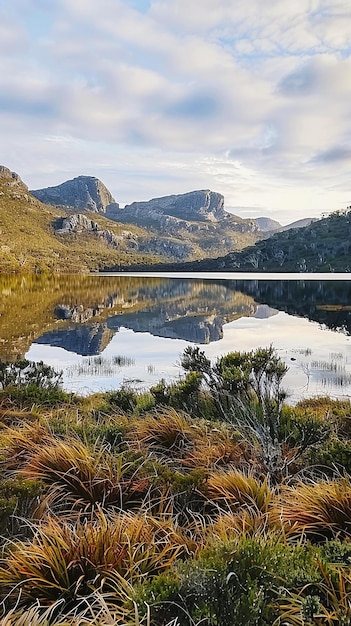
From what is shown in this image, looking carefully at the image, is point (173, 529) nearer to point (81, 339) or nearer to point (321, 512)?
point (321, 512)

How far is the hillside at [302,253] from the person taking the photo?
496 ft

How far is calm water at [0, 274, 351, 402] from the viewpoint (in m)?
16.6

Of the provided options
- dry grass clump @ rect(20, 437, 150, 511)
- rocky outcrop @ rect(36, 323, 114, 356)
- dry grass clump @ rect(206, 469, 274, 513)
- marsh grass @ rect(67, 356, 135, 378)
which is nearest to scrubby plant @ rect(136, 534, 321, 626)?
dry grass clump @ rect(206, 469, 274, 513)

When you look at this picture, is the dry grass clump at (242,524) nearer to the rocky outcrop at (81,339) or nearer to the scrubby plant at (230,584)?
the scrubby plant at (230,584)

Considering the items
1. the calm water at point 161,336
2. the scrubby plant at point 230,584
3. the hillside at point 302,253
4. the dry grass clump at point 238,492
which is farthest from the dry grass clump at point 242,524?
the hillside at point 302,253

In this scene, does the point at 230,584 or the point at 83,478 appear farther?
the point at 83,478

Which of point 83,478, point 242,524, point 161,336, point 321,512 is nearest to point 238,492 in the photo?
point 242,524

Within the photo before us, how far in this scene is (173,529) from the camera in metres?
3.87

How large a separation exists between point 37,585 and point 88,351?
18790 mm

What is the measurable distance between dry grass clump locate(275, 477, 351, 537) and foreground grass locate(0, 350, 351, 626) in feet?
0.04

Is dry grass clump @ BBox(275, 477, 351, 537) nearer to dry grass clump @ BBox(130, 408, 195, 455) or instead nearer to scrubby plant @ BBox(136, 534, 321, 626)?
scrubby plant @ BBox(136, 534, 321, 626)

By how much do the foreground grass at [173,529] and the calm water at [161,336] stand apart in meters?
7.80

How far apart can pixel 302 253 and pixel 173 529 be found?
169556mm

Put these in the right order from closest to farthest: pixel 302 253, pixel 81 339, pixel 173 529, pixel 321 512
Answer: pixel 173 529 → pixel 321 512 → pixel 81 339 → pixel 302 253
